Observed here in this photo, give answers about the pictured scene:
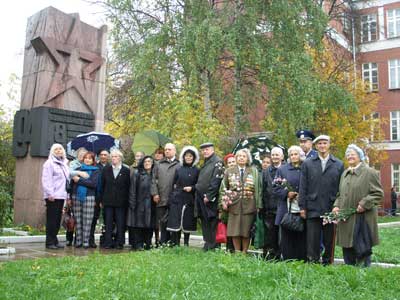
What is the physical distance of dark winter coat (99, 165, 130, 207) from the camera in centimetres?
892

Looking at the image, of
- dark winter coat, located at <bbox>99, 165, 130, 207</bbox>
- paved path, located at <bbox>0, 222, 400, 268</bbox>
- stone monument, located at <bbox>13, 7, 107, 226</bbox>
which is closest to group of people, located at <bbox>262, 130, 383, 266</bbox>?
paved path, located at <bbox>0, 222, 400, 268</bbox>

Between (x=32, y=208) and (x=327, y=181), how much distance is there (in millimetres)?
7205

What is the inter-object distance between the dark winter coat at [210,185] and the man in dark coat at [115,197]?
1591 mm

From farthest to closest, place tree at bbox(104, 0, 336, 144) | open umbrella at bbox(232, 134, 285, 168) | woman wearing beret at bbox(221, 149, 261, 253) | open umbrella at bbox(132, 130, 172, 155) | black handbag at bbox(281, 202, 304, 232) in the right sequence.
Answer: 1. tree at bbox(104, 0, 336, 144)
2. open umbrella at bbox(132, 130, 172, 155)
3. open umbrella at bbox(232, 134, 285, 168)
4. woman wearing beret at bbox(221, 149, 261, 253)
5. black handbag at bbox(281, 202, 304, 232)

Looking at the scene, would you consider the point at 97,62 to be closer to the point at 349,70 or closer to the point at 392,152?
the point at 349,70

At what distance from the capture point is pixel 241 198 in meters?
7.56

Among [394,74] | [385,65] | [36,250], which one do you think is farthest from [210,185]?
[385,65]

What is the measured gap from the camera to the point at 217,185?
7953mm

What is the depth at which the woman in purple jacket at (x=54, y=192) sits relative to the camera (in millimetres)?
8695

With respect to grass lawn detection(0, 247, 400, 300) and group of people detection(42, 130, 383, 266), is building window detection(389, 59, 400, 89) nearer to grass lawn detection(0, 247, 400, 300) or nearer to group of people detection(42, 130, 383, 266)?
group of people detection(42, 130, 383, 266)

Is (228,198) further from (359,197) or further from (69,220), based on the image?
(69,220)

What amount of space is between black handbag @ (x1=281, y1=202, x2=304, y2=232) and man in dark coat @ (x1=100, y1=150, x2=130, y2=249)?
3.35 metres

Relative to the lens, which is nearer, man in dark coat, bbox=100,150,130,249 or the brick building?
man in dark coat, bbox=100,150,130,249

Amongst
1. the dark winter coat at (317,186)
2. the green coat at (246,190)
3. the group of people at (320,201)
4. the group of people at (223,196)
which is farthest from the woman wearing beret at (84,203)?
the dark winter coat at (317,186)
